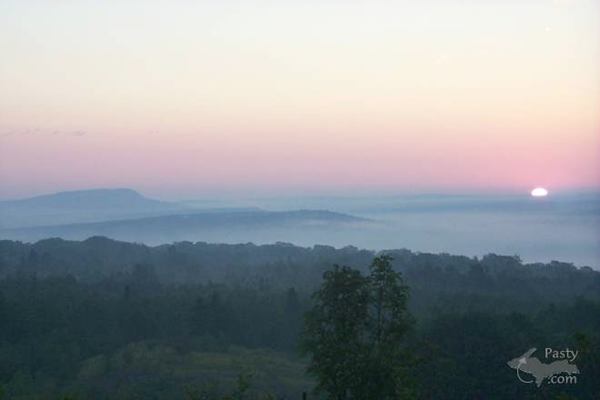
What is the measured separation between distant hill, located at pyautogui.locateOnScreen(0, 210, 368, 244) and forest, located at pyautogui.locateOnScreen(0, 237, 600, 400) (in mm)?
65373

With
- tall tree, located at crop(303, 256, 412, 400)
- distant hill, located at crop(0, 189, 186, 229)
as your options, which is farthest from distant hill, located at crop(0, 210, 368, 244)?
tall tree, located at crop(303, 256, 412, 400)

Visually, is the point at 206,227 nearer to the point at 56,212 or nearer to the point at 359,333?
the point at 56,212

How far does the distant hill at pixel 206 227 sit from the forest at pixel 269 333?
65373mm

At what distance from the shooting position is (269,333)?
44375 mm

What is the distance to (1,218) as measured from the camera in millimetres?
174250

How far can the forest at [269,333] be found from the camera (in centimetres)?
1081

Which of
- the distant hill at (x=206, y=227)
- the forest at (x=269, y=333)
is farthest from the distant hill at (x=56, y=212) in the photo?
the forest at (x=269, y=333)

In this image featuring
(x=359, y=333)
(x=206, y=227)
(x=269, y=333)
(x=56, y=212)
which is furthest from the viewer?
(x=56, y=212)

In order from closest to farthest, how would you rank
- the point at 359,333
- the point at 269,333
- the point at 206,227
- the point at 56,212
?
the point at 359,333, the point at 269,333, the point at 206,227, the point at 56,212

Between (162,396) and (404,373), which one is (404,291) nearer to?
(404,373)

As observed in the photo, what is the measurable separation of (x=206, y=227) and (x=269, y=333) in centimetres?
10293

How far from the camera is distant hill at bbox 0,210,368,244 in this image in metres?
136

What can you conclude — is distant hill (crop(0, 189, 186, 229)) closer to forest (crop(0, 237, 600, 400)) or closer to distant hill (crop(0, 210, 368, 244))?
distant hill (crop(0, 210, 368, 244))

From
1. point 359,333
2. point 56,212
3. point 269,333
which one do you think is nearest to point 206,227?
point 56,212
